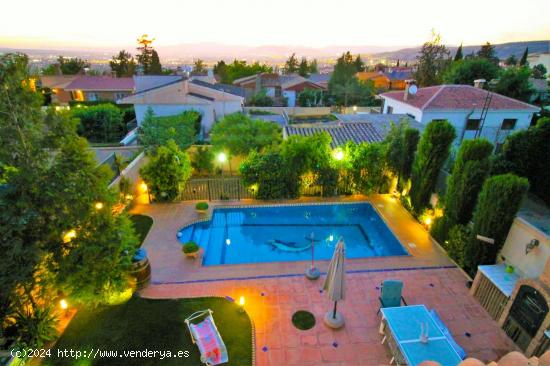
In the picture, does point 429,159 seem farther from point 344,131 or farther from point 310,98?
point 310,98

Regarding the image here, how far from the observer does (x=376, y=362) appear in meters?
7.62

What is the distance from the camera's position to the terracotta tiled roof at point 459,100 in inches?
942

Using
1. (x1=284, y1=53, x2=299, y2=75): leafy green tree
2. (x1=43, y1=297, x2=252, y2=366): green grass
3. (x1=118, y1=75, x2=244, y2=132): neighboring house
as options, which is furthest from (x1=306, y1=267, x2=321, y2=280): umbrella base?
(x1=284, y1=53, x2=299, y2=75): leafy green tree

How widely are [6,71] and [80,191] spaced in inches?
109

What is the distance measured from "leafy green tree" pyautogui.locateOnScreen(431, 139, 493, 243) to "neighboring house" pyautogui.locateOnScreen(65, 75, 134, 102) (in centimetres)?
4518

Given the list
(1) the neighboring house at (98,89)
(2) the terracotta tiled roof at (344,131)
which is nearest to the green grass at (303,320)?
(2) the terracotta tiled roof at (344,131)

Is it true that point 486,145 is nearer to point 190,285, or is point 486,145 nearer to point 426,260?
point 426,260

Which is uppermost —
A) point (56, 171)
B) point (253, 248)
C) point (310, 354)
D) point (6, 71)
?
point (6, 71)

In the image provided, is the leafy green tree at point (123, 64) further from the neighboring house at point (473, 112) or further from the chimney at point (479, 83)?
the chimney at point (479, 83)

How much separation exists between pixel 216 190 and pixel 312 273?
7.84 metres

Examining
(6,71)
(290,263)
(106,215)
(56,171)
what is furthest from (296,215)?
(6,71)

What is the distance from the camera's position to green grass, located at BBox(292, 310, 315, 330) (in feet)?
28.4

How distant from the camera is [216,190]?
1633 cm

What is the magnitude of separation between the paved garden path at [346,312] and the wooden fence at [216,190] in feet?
21.6
